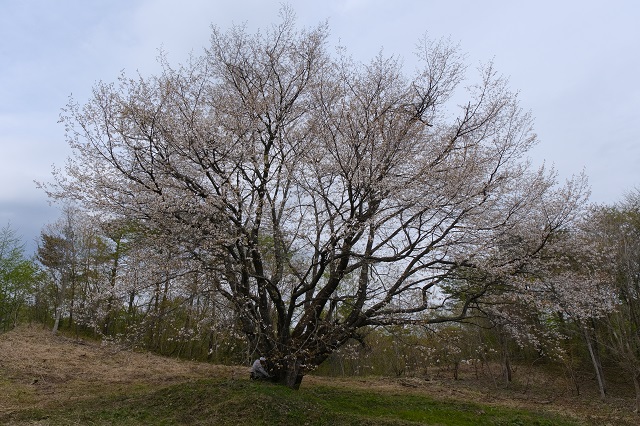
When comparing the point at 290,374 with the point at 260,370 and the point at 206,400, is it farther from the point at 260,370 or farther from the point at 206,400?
the point at 206,400

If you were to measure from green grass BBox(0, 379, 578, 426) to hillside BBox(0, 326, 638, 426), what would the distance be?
0.06ft

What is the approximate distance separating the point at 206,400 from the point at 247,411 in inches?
40.7

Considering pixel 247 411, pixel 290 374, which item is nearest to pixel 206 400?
pixel 247 411

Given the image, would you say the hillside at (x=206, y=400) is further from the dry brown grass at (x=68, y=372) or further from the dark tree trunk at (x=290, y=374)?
the dark tree trunk at (x=290, y=374)

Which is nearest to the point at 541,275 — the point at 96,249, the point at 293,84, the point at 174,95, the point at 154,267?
the point at 293,84

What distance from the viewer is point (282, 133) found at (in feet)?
30.3

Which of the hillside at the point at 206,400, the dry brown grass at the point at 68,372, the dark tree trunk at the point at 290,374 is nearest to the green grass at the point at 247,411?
the hillside at the point at 206,400

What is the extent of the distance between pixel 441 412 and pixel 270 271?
4.74 metres

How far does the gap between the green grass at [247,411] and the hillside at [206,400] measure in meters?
0.02

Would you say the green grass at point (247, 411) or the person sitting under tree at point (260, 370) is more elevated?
the person sitting under tree at point (260, 370)

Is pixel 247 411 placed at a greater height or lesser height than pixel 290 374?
lesser

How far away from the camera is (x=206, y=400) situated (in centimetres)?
764

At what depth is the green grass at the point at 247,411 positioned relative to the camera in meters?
6.88

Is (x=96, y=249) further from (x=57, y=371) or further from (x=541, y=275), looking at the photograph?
(x=541, y=275)
